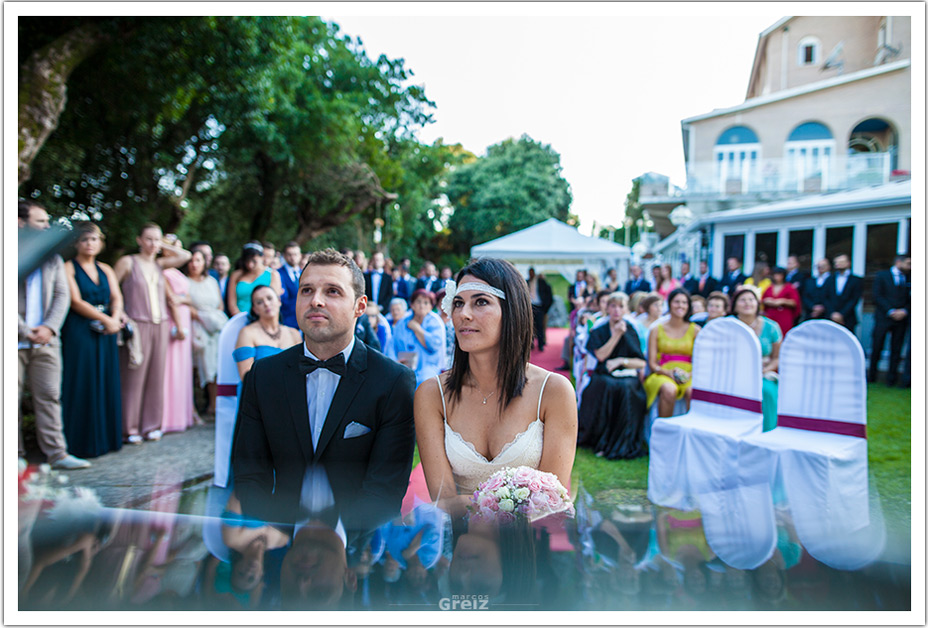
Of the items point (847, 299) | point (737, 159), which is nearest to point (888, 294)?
point (847, 299)

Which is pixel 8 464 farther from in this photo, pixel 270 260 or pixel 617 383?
pixel 270 260

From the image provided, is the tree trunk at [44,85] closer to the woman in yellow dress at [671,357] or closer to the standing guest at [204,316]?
the standing guest at [204,316]

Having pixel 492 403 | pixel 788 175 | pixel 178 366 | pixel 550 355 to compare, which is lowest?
pixel 550 355

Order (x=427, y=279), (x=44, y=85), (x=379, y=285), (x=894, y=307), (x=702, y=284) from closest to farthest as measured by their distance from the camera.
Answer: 1. (x=44, y=85)
2. (x=894, y=307)
3. (x=379, y=285)
4. (x=702, y=284)
5. (x=427, y=279)

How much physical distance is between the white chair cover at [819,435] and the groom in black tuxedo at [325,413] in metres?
2.17

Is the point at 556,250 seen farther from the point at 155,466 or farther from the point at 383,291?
the point at 155,466

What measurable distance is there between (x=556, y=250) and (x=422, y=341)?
28.5 ft

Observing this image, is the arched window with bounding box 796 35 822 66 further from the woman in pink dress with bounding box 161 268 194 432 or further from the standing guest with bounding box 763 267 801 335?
the woman in pink dress with bounding box 161 268 194 432

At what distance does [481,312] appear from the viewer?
219cm

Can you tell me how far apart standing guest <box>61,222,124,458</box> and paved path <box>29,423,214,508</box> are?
254 mm

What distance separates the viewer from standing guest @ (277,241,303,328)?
5812 millimetres

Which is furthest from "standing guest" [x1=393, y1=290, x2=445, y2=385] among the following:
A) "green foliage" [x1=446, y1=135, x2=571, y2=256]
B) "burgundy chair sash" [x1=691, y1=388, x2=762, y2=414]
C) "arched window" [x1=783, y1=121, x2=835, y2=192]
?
"green foliage" [x1=446, y1=135, x2=571, y2=256]

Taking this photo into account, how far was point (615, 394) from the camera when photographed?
5.62m

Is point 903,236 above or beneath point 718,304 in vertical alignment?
above
